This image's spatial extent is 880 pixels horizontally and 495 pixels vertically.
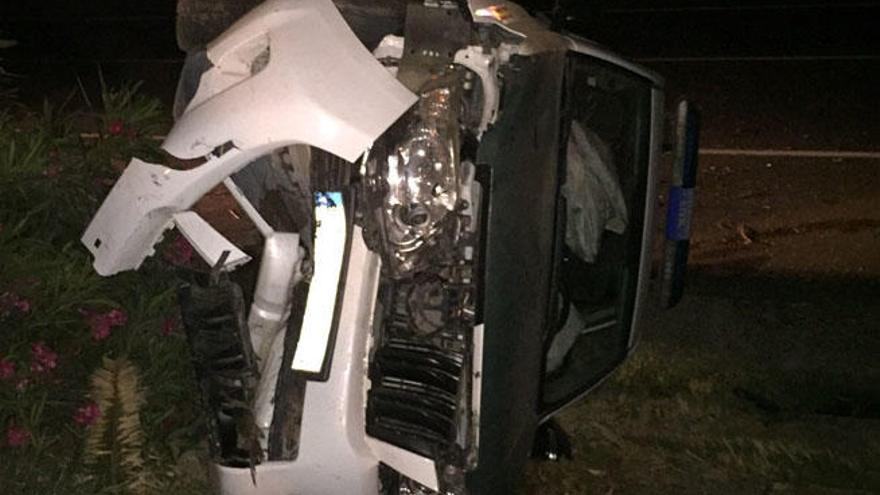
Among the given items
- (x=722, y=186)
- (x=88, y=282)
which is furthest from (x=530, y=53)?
(x=722, y=186)

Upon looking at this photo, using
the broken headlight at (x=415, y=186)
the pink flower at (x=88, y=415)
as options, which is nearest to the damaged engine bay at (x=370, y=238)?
the broken headlight at (x=415, y=186)

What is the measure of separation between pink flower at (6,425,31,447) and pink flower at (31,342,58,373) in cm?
19

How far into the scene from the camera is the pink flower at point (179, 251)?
3012 mm

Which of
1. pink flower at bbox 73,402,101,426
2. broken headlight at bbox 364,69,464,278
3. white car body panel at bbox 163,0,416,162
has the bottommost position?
pink flower at bbox 73,402,101,426

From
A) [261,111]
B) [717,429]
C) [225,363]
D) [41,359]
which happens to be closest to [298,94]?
[261,111]

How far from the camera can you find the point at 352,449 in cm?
252

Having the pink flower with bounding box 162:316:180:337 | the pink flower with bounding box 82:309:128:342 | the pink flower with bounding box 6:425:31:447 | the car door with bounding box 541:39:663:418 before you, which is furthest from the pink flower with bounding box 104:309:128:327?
the car door with bounding box 541:39:663:418

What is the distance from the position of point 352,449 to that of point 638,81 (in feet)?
5.30

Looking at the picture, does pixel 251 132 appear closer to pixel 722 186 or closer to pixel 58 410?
pixel 58 410

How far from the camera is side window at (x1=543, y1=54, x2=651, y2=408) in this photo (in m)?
3.30

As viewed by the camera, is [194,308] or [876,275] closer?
[194,308]

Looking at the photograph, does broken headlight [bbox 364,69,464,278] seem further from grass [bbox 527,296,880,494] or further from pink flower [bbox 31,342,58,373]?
grass [bbox 527,296,880,494]

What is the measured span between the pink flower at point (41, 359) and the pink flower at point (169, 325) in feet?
1.30

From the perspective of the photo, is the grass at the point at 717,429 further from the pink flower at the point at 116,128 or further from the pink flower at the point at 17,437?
the pink flower at the point at 116,128
